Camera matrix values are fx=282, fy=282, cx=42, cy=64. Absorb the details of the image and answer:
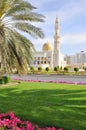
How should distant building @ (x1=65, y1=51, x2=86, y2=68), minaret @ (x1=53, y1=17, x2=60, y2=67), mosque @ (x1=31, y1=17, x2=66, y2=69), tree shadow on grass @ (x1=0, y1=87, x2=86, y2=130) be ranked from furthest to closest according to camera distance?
distant building @ (x1=65, y1=51, x2=86, y2=68) < mosque @ (x1=31, y1=17, x2=66, y2=69) < minaret @ (x1=53, y1=17, x2=60, y2=67) < tree shadow on grass @ (x1=0, y1=87, x2=86, y2=130)

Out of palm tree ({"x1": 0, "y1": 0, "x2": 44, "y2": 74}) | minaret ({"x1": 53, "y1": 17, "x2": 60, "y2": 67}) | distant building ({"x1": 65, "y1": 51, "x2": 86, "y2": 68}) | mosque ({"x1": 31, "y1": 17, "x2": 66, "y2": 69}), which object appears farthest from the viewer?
distant building ({"x1": 65, "y1": 51, "x2": 86, "y2": 68})

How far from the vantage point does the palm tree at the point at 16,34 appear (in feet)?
50.7

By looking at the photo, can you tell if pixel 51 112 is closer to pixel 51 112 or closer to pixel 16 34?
pixel 51 112

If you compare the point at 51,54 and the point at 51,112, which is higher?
the point at 51,54

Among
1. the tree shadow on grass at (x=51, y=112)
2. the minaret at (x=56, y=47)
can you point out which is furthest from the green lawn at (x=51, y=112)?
the minaret at (x=56, y=47)

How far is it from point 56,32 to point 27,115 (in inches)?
2654

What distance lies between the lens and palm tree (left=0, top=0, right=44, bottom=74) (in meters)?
15.5

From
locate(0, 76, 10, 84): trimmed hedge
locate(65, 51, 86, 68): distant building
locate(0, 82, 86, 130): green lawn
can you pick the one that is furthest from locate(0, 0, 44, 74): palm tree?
locate(65, 51, 86, 68): distant building

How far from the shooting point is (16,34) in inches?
651

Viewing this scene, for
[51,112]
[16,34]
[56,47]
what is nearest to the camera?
[51,112]

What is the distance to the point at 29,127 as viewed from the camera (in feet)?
18.3

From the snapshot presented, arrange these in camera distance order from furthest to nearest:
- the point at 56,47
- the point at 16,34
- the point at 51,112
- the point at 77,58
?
the point at 77,58 < the point at 56,47 < the point at 16,34 < the point at 51,112

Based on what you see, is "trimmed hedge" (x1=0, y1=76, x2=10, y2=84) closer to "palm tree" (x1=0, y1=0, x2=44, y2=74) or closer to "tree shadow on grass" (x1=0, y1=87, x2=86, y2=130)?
"palm tree" (x1=0, y1=0, x2=44, y2=74)

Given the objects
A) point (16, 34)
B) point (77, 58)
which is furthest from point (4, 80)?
point (77, 58)
